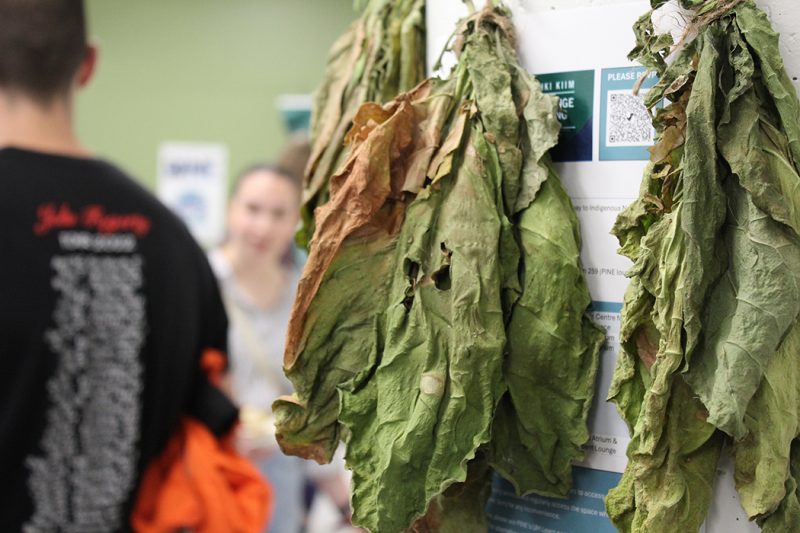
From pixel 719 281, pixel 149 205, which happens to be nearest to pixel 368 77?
pixel 719 281

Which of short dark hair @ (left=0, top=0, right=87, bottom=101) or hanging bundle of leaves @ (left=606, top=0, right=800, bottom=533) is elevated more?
Result: short dark hair @ (left=0, top=0, right=87, bottom=101)

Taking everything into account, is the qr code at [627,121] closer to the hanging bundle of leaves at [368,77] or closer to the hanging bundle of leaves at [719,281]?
the hanging bundle of leaves at [719,281]

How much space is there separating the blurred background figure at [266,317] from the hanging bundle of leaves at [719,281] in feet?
5.70

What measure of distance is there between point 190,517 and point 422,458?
3.54 feet

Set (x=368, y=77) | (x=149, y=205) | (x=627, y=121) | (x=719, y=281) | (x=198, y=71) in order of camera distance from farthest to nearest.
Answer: (x=198, y=71) < (x=149, y=205) < (x=368, y=77) < (x=627, y=121) < (x=719, y=281)

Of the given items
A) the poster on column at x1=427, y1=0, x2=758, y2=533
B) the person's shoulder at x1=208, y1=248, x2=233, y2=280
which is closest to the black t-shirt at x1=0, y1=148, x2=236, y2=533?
the person's shoulder at x1=208, y1=248, x2=233, y2=280

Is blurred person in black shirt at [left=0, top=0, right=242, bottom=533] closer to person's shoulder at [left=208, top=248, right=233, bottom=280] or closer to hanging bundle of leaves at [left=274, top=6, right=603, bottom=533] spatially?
person's shoulder at [left=208, top=248, right=233, bottom=280]

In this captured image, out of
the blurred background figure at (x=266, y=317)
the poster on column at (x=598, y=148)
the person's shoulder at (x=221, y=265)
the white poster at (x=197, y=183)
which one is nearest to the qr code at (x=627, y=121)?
the poster on column at (x=598, y=148)

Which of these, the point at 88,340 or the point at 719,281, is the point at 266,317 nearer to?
the point at 88,340

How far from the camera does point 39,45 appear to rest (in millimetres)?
1568

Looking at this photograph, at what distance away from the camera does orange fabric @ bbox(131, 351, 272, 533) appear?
1666 mm

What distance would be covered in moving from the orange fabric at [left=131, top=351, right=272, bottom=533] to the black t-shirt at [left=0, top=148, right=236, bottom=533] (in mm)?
35

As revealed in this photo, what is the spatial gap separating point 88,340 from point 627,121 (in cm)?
116

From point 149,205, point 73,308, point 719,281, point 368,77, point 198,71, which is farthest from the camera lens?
point 198,71
